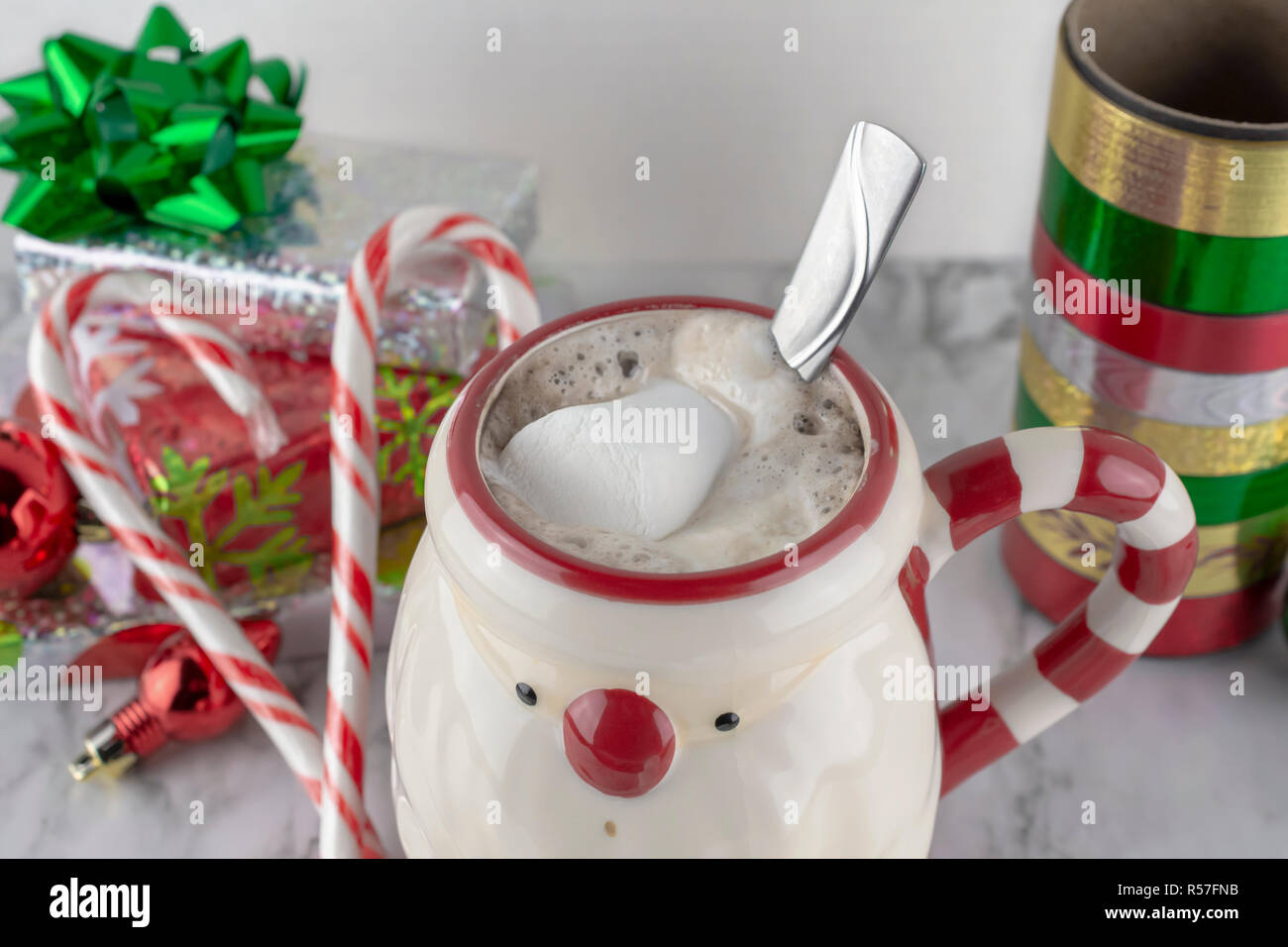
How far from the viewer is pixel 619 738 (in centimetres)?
45

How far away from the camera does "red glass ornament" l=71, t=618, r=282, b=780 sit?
0.70 m

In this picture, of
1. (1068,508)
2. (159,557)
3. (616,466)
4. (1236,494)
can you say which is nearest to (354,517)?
(159,557)

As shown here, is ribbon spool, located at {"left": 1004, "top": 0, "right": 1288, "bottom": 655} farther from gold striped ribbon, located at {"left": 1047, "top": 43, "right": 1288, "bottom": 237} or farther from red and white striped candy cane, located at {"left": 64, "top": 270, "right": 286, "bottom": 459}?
red and white striped candy cane, located at {"left": 64, "top": 270, "right": 286, "bottom": 459}

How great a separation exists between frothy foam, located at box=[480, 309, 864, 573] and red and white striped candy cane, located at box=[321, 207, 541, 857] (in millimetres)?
173

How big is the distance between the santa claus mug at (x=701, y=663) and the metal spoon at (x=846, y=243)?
0.02 m

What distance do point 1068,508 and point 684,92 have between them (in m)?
0.47

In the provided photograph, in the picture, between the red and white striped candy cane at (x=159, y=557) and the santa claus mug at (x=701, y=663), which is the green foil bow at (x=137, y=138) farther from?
the santa claus mug at (x=701, y=663)

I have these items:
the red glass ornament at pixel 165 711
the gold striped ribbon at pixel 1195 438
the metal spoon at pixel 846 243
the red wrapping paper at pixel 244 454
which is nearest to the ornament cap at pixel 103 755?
the red glass ornament at pixel 165 711

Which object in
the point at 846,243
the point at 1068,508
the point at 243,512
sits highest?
the point at 846,243

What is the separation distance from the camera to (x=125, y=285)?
0.76m

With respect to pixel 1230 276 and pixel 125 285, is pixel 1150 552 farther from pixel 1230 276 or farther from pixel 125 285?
pixel 125 285

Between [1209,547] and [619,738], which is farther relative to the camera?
[1209,547]

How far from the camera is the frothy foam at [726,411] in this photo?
0.48m

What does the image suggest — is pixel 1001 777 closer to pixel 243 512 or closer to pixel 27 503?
pixel 243 512
